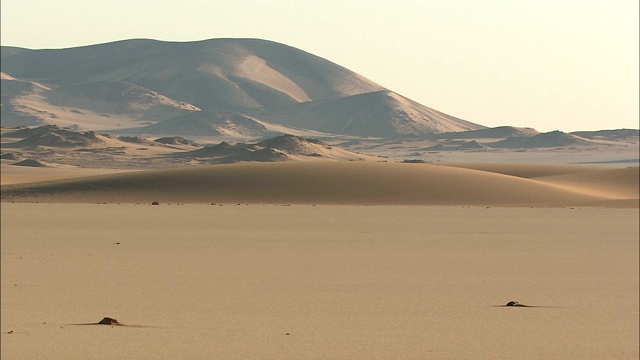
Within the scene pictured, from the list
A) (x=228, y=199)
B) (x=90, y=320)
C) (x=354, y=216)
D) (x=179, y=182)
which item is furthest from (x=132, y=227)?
(x=179, y=182)

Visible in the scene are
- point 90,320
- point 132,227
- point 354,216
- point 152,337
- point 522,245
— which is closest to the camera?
point 152,337

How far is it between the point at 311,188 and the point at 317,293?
3593 centimetres

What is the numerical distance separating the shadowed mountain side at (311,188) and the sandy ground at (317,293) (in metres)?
20.0

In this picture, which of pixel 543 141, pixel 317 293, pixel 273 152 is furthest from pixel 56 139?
pixel 317 293

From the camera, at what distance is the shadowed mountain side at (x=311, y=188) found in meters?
44.9

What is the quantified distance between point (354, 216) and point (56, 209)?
985cm

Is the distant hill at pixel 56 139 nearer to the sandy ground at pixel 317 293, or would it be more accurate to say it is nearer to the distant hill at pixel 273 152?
the distant hill at pixel 273 152

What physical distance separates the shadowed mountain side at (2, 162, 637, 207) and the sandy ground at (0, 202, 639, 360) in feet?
65.6

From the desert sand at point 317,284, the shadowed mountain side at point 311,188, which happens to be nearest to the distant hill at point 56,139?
the shadowed mountain side at point 311,188

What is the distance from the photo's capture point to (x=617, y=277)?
14359 mm

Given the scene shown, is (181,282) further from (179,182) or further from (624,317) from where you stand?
(179,182)

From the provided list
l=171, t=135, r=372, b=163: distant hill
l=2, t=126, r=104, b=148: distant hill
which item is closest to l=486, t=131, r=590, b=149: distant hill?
l=171, t=135, r=372, b=163: distant hill

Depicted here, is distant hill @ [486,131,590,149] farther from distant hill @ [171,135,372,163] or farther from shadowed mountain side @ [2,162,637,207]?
shadowed mountain side @ [2,162,637,207]

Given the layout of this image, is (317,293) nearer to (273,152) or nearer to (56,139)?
(273,152)
